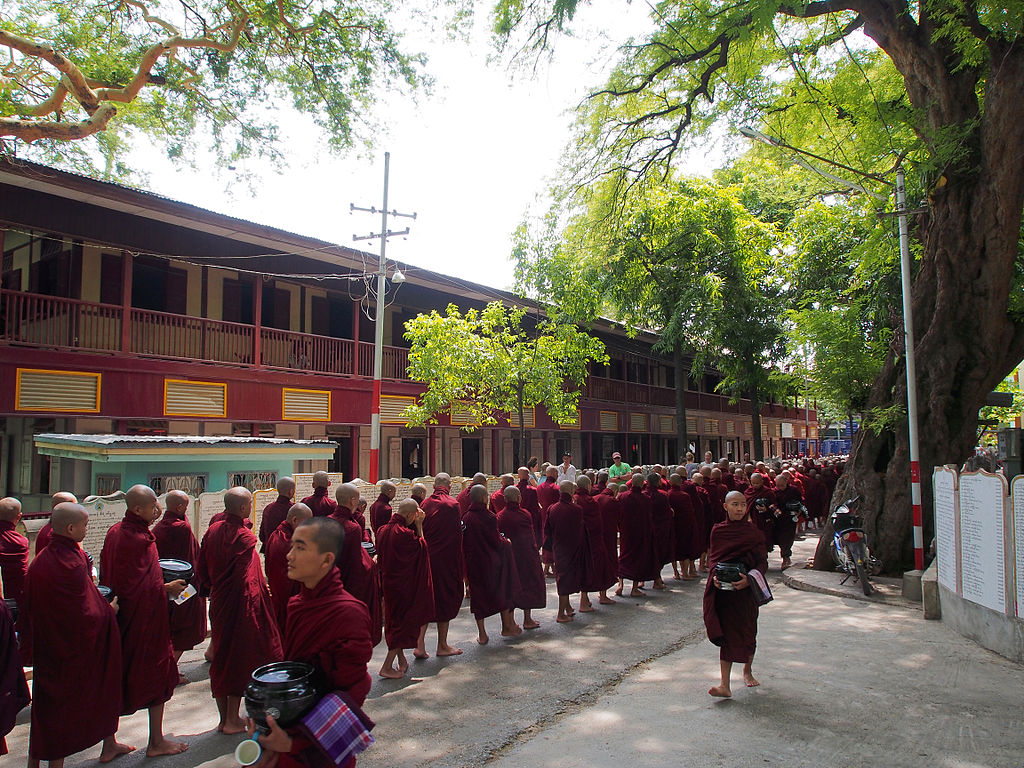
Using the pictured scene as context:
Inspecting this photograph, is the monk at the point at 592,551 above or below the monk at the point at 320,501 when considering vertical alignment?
below

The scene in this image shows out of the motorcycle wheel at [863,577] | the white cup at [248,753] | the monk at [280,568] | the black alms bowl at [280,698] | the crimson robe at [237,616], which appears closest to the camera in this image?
the white cup at [248,753]

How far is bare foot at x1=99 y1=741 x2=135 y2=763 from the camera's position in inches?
179

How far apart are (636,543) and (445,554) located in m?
3.57

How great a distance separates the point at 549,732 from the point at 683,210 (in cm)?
1973

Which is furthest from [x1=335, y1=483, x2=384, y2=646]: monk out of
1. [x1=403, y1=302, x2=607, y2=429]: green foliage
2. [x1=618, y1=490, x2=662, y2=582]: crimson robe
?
[x1=403, y1=302, x2=607, y2=429]: green foliage

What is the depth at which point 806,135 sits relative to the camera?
12766 mm

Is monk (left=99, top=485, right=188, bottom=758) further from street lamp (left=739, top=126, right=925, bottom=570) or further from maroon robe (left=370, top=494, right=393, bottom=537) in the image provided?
street lamp (left=739, top=126, right=925, bottom=570)

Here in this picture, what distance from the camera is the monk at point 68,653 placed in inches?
162

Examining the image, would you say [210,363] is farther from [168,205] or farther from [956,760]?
[956,760]

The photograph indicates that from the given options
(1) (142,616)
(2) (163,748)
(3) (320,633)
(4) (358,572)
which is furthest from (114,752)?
(3) (320,633)

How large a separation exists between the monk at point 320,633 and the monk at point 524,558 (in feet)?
16.5

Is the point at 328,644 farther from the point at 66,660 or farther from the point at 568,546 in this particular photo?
the point at 568,546

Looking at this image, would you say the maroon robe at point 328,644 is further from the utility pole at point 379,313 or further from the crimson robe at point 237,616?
the utility pole at point 379,313

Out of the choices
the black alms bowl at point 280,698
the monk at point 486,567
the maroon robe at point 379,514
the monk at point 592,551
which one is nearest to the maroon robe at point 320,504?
the maroon robe at point 379,514
